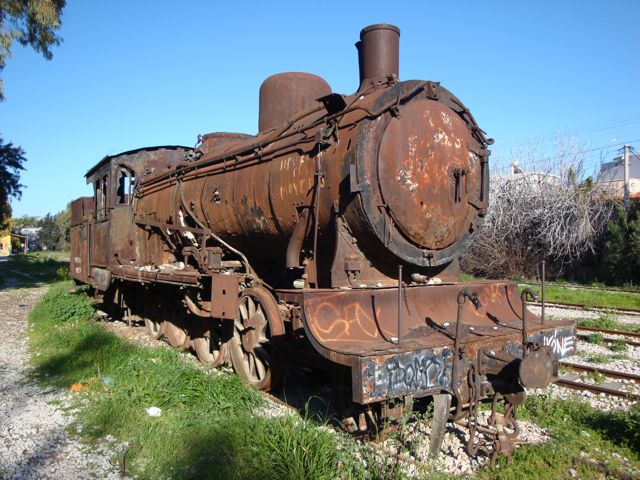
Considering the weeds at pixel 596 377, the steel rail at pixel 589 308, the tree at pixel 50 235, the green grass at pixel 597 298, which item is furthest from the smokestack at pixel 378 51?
the tree at pixel 50 235

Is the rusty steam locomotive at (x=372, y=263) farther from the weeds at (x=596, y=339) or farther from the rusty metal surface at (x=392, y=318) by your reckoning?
the weeds at (x=596, y=339)

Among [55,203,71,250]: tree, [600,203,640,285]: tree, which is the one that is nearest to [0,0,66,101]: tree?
[600,203,640,285]: tree

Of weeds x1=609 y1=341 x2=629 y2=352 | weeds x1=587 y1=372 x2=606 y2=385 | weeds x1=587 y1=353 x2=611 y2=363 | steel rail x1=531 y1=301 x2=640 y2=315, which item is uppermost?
steel rail x1=531 y1=301 x2=640 y2=315

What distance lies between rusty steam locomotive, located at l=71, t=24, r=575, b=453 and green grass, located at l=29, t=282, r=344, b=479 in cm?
49

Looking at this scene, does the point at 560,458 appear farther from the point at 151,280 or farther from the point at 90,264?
the point at 90,264

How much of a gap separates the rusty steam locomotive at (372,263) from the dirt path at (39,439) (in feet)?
5.61

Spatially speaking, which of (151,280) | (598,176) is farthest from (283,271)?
(598,176)

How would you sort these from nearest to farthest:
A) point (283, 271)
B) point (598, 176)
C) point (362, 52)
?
point (362, 52)
point (283, 271)
point (598, 176)

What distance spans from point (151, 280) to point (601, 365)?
6328mm

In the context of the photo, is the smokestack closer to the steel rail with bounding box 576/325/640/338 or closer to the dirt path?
the dirt path

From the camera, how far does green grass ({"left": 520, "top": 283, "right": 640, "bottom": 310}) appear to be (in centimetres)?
1341

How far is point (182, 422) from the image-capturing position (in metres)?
4.43

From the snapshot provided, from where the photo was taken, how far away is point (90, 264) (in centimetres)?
1042

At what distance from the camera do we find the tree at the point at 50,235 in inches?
3041
